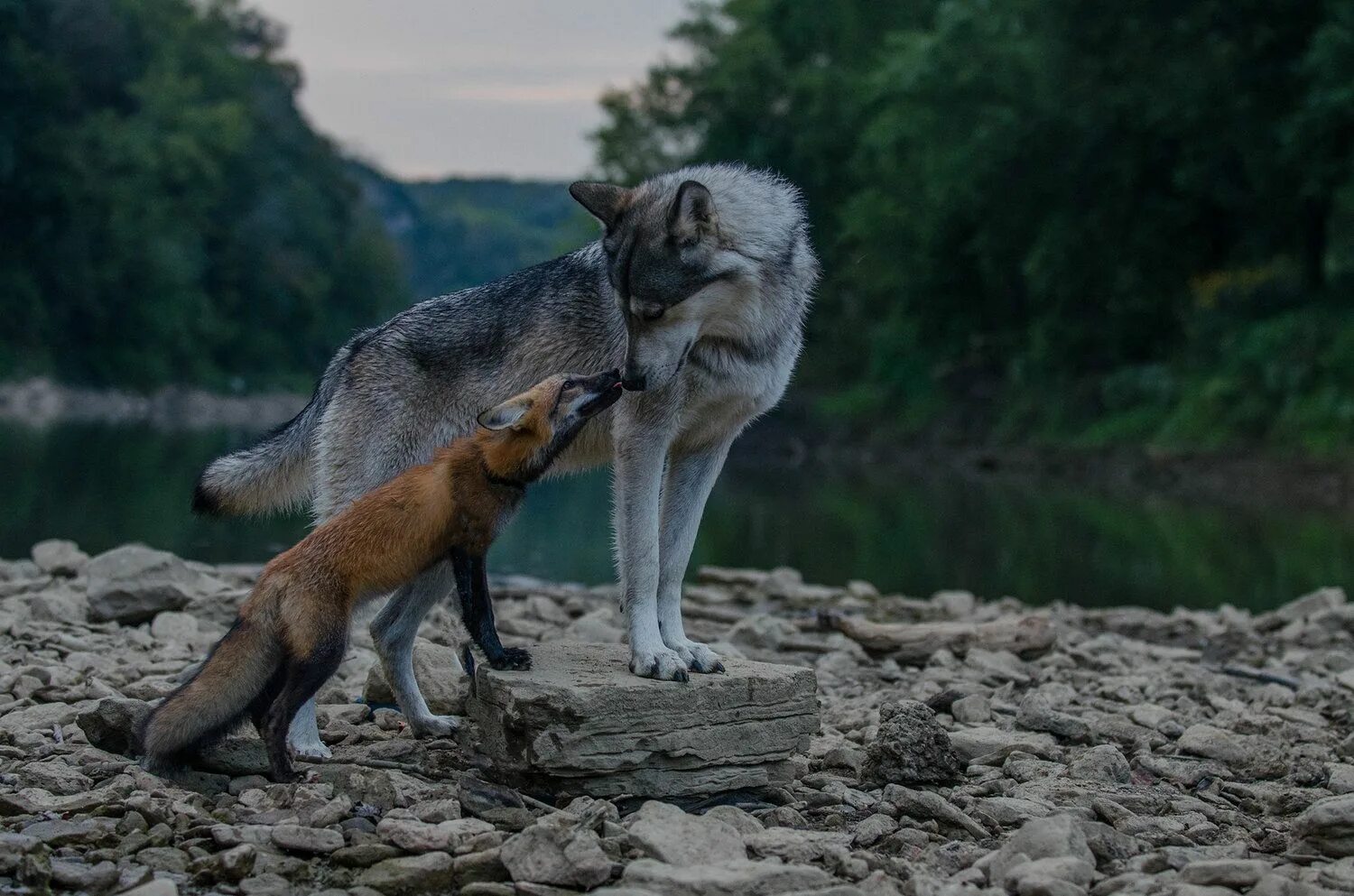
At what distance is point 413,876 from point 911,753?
7.82 feet

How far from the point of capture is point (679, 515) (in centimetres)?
711

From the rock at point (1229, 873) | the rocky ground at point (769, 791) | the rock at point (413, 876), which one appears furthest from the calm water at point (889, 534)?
the rock at point (413, 876)

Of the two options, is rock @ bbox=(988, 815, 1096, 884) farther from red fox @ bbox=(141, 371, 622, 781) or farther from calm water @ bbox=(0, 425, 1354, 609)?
calm water @ bbox=(0, 425, 1354, 609)

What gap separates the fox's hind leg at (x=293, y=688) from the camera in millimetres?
5816

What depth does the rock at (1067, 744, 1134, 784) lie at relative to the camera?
22.3 feet

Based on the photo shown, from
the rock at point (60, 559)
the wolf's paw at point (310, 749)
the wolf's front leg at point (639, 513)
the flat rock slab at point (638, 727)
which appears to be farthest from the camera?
the rock at point (60, 559)

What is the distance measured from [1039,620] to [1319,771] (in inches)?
137

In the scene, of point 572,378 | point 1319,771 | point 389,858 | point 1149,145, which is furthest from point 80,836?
point 1149,145

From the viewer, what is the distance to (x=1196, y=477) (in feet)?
108

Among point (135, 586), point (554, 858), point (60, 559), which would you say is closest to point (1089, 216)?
point (60, 559)

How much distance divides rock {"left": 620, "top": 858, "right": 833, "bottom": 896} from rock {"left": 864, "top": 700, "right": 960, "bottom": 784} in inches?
60.7

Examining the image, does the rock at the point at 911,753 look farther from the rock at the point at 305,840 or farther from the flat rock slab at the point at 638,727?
the rock at the point at 305,840

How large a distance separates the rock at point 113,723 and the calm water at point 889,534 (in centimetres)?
998

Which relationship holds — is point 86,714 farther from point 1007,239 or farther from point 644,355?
point 1007,239
